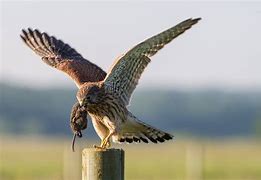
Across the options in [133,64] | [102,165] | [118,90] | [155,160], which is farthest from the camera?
[155,160]

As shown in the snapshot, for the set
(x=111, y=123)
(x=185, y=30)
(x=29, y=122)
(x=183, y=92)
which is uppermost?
(x=183, y=92)

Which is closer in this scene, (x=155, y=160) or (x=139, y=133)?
(x=139, y=133)

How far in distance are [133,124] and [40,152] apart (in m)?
33.5

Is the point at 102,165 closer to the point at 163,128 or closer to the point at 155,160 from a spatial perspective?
the point at 155,160

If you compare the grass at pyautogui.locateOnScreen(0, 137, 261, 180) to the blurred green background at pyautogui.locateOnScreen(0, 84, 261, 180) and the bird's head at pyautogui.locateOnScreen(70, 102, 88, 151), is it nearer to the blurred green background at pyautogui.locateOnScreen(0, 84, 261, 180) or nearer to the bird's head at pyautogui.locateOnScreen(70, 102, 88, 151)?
the blurred green background at pyautogui.locateOnScreen(0, 84, 261, 180)

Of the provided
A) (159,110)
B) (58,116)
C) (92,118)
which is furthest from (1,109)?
(92,118)

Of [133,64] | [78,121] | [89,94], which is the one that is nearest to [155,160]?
[133,64]

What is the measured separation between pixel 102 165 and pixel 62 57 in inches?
205

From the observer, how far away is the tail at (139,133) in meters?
11.8

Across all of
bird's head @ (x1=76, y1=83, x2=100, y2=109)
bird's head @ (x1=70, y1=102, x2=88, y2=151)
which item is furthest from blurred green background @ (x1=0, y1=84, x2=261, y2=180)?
bird's head @ (x1=70, y1=102, x2=88, y2=151)

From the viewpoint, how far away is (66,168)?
2086 centimetres

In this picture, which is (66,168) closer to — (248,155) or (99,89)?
(99,89)

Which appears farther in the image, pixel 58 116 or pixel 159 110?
pixel 159 110

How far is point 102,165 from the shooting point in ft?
27.7
